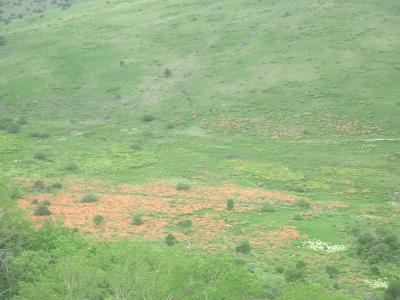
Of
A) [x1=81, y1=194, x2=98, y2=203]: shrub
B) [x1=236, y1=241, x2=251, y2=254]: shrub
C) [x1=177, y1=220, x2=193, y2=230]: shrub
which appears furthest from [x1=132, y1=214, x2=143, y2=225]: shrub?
[x1=236, y1=241, x2=251, y2=254]: shrub

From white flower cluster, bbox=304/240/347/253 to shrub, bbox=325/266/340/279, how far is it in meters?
5.10

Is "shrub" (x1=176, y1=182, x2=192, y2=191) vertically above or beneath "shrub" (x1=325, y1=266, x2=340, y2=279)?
beneath

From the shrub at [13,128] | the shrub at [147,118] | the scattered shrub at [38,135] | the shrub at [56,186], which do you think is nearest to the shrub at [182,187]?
the shrub at [56,186]

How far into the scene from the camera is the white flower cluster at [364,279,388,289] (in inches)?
1608

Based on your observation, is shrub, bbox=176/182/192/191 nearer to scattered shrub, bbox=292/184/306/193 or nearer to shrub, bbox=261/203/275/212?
shrub, bbox=261/203/275/212

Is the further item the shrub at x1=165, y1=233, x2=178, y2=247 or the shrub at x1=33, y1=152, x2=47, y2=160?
the shrub at x1=33, y1=152, x2=47, y2=160

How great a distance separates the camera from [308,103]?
10000cm

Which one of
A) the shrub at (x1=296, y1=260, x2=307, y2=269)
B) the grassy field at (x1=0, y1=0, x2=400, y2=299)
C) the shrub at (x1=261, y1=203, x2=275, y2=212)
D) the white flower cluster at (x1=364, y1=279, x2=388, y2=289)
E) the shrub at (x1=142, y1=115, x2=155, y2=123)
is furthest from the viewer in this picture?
the shrub at (x1=142, y1=115, x2=155, y2=123)

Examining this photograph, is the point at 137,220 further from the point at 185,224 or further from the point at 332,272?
the point at 332,272

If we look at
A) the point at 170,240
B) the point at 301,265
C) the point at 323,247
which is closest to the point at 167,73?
the point at 170,240

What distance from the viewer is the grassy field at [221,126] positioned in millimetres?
52438

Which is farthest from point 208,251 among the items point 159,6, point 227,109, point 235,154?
point 159,6

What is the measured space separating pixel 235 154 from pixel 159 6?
7895cm

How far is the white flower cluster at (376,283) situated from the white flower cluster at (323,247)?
6101 millimetres
